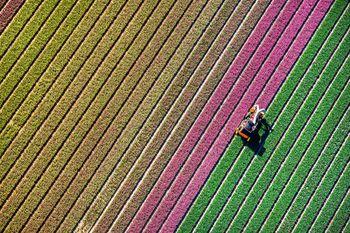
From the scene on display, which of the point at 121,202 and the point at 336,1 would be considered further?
the point at 336,1

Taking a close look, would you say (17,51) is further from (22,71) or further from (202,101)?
(202,101)

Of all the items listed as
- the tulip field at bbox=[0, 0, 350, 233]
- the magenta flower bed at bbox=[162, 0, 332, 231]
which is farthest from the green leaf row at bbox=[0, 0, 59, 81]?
the magenta flower bed at bbox=[162, 0, 332, 231]

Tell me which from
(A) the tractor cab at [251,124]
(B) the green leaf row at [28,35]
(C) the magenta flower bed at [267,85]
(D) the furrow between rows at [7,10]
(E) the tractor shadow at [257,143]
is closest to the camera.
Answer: (C) the magenta flower bed at [267,85]

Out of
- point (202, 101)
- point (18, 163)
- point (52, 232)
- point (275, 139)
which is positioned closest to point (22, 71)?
point (18, 163)

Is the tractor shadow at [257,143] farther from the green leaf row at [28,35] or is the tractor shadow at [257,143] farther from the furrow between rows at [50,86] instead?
the green leaf row at [28,35]

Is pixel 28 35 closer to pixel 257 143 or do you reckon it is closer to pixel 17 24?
pixel 17 24

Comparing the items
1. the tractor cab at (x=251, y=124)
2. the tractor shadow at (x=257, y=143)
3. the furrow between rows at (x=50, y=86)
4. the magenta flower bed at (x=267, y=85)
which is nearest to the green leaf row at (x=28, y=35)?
the furrow between rows at (x=50, y=86)

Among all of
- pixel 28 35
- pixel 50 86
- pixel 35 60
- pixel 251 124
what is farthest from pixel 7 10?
pixel 251 124
